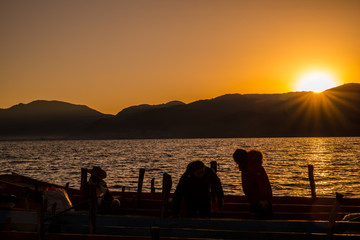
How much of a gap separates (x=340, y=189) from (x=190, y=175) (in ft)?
114

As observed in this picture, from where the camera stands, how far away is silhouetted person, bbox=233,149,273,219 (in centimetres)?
991

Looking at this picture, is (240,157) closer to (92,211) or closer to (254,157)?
(254,157)

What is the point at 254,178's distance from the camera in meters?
10.1

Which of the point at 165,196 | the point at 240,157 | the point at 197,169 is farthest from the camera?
the point at 165,196

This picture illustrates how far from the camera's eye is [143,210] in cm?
1526

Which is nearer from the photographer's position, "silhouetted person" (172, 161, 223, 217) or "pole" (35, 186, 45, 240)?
"silhouetted person" (172, 161, 223, 217)

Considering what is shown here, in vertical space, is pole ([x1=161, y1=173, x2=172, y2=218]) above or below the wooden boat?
above

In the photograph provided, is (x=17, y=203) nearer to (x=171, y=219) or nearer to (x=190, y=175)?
(x=171, y=219)

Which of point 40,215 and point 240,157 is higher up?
point 240,157

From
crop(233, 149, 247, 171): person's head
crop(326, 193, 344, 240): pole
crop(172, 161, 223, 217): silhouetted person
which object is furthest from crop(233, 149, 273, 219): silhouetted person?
crop(326, 193, 344, 240): pole

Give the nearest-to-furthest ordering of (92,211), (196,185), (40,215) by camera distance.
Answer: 1. (196,185)
2. (40,215)
3. (92,211)

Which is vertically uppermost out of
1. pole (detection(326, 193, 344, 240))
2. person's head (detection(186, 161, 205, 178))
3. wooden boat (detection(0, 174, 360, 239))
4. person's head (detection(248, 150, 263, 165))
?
person's head (detection(248, 150, 263, 165))

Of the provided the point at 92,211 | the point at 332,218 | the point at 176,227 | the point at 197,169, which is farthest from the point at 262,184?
the point at 92,211

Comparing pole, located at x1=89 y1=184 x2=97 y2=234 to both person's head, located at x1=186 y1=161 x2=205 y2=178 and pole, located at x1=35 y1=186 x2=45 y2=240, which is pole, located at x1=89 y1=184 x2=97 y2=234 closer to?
pole, located at x1=35 y1=186 x2=45 y2=240
